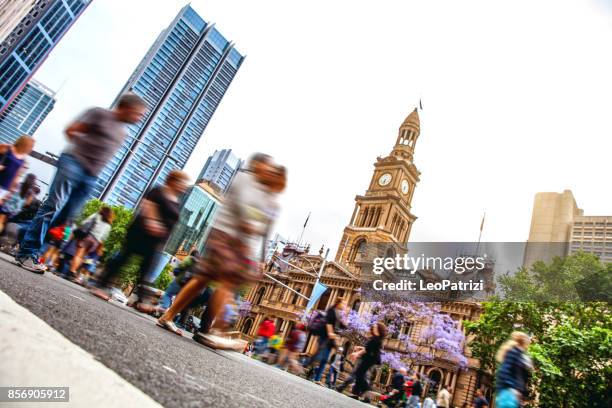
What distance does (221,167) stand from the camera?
17500 cm

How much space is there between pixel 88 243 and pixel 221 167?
17451cm

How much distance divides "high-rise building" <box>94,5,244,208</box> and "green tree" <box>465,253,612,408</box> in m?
96.0

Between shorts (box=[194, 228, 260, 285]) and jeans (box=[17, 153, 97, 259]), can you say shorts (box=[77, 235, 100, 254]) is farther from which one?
shorts (box=[194, 228, 260, 285])

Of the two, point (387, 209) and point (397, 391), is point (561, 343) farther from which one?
point (387, 209)

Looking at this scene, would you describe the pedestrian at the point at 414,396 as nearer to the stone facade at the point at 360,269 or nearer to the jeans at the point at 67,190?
the jeans at the point at 67,190

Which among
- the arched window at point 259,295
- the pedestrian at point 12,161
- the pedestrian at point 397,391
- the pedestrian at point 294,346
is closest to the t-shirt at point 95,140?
the pedestrian at point 12,161

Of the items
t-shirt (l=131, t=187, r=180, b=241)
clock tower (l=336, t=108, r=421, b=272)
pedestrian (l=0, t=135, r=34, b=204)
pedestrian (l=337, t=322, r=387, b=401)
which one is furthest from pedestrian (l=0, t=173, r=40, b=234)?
clock tower (l=336, t=108, r=421, b=272)

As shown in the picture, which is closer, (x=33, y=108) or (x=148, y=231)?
(x=148, y=231)

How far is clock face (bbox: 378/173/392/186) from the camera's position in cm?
4724

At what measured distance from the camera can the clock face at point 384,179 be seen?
155ft

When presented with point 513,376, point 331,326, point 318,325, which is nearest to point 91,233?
point 318,325

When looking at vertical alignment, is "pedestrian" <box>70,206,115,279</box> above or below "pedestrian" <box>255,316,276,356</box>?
above

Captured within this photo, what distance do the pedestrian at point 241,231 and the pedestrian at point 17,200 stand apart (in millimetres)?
4065

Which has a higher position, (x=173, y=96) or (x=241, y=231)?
(x=173, y=96)
